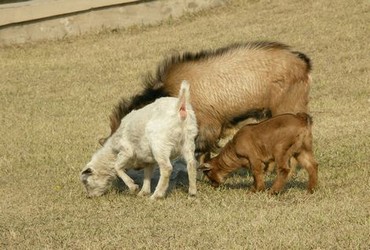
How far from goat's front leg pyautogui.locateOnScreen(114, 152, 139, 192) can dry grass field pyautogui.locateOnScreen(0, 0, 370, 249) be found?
12 centimetres

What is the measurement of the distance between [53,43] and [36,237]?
40.6 ft

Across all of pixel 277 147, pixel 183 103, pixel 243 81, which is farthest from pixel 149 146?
pixel 243 81

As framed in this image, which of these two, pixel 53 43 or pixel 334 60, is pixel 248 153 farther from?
pixel 53 43

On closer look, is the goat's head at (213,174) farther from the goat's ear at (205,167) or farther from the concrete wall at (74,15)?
the concrete wall at (74,15)

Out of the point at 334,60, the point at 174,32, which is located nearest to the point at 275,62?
the point at 334,60

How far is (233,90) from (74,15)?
10.2m

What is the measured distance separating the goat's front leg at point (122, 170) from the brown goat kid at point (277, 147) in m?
1.10

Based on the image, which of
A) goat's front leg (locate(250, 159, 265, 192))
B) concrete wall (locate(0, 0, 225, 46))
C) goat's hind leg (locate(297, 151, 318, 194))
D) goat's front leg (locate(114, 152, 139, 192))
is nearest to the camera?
goat's hind leg (locate(297, 151, 318, 194))

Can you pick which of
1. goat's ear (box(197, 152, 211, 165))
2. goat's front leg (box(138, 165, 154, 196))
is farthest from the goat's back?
goat's front leg (box(138, 165, 154, 196))

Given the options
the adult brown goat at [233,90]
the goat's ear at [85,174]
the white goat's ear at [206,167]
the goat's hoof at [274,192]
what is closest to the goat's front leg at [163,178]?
the white goat's ear at [206,167]

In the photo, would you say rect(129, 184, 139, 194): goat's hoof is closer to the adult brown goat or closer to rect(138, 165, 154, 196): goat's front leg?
rect(138, 165, 154, 196): goat's front leg

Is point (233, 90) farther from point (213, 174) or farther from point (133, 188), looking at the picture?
point (133, 188)

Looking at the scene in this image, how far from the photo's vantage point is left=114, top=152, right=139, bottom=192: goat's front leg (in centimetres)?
1056

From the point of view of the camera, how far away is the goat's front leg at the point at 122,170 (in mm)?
10562
